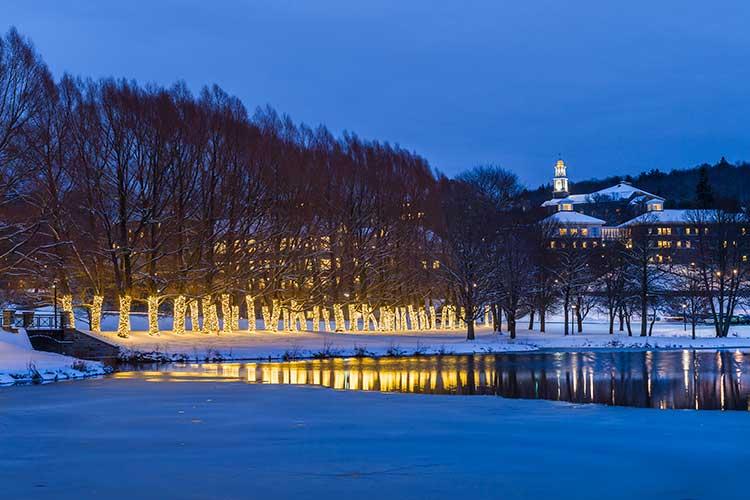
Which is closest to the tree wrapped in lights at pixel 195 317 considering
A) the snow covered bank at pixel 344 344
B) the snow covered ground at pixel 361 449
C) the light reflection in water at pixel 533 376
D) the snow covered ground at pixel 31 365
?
→ the snow covered bank at pixel 344 344

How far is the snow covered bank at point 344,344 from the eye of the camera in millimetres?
51562

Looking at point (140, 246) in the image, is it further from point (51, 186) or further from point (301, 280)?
point (301, 280)

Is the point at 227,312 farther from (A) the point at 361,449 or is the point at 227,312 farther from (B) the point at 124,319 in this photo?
(A) the point at 361,449

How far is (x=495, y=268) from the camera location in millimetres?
73312

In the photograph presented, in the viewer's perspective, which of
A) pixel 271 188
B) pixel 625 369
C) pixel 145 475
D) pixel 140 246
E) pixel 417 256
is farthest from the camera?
pixel 417 256

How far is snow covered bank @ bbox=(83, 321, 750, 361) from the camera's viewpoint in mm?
51562

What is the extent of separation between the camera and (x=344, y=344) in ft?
200

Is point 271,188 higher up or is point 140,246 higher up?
point 271,188

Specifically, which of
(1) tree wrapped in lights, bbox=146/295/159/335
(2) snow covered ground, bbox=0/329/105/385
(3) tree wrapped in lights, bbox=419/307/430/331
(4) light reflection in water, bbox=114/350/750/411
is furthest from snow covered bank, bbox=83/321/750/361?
(3) tree wrapped in lights, bbox=419/307/430/331

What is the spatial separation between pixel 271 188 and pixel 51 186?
1564cm

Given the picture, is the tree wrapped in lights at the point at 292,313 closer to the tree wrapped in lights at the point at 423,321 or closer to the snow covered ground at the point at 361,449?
the tree wrapped in lights at the point at 423,321

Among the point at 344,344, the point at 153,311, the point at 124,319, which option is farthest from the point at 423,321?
the point at 124,319

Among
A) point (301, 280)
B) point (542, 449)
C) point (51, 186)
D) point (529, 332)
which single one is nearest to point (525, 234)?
point (529, 332)

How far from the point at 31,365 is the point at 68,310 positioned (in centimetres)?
1598
